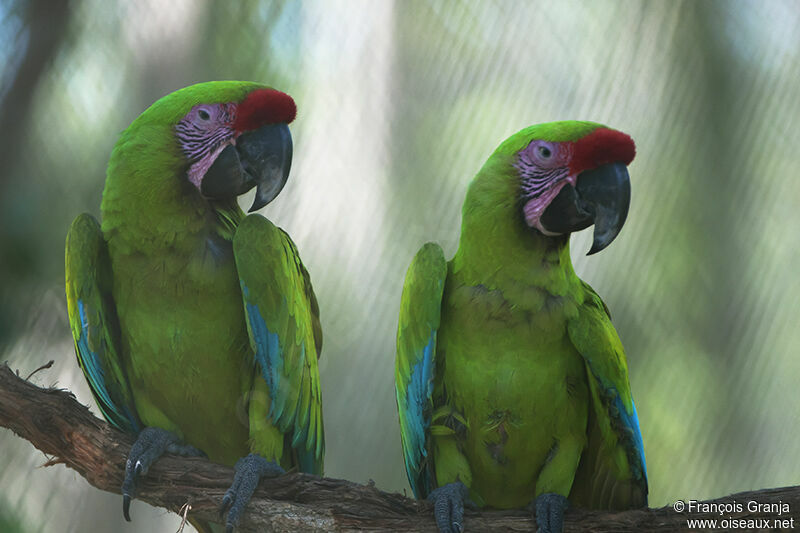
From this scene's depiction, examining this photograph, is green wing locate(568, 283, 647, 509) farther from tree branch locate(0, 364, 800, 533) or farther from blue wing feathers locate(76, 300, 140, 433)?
blue wing feathers locate(76, 300, 140, 433)

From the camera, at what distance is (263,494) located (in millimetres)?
1506

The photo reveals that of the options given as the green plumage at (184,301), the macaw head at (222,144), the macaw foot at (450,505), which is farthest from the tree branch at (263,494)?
A: the macaw head at (222,144)

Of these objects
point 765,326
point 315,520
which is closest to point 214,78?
point 315,520

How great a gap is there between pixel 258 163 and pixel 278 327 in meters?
0.37

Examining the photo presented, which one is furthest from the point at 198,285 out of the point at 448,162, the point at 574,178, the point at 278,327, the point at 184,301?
the point at 448,162

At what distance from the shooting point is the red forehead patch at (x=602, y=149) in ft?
4.95

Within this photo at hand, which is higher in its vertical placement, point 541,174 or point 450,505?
point 541,174

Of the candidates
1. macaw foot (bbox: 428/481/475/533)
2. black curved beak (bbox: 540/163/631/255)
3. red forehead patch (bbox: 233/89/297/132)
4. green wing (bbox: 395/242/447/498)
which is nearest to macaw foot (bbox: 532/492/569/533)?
macaw foot (bbox: 428/481/475/533)

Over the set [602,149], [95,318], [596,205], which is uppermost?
[602,149]

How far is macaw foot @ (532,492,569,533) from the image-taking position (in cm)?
147

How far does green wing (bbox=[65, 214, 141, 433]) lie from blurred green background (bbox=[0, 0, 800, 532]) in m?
0.65

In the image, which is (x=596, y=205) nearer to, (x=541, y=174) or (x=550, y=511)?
(x=541, y=174)

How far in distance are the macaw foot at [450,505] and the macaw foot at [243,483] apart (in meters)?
0.34

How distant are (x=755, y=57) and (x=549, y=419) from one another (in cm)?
163
